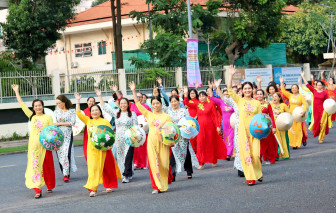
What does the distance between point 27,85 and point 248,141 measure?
15475 millimetres

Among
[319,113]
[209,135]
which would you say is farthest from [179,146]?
[319,113]

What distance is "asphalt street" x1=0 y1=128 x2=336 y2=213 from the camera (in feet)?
25.8

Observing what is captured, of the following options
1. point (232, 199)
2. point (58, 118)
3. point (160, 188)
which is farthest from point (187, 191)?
point (58, 118)

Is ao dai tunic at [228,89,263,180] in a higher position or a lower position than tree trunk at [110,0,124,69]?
lower

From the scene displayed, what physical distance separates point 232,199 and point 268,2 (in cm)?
2517

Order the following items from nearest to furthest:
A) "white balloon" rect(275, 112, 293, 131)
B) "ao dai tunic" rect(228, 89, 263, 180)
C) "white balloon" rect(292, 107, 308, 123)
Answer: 1. "ao dai tunic" rect(228, 89, 263, 180)
2. "white balloon" rect(275, 112, 293, 131)
3. "white balloon" rect(292, 107, 308, 123)

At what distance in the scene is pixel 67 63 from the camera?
1703 inches

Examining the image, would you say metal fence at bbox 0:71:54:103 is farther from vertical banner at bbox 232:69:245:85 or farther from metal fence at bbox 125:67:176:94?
vertical banner at bbox 232:69:245:85

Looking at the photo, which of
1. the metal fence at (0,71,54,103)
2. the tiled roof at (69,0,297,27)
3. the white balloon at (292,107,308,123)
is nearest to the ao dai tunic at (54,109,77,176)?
the white balloon at (292,107,308,123)

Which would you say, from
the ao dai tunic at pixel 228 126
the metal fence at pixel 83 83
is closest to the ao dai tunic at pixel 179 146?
the ao dai tunic at pixel 228 126

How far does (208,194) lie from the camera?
8867mm

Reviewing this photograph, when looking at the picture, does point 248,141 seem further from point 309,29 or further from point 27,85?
point 309,29

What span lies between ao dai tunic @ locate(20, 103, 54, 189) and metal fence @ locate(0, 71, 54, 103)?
13.5 m

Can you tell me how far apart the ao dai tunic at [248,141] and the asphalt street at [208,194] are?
0.26 meters
